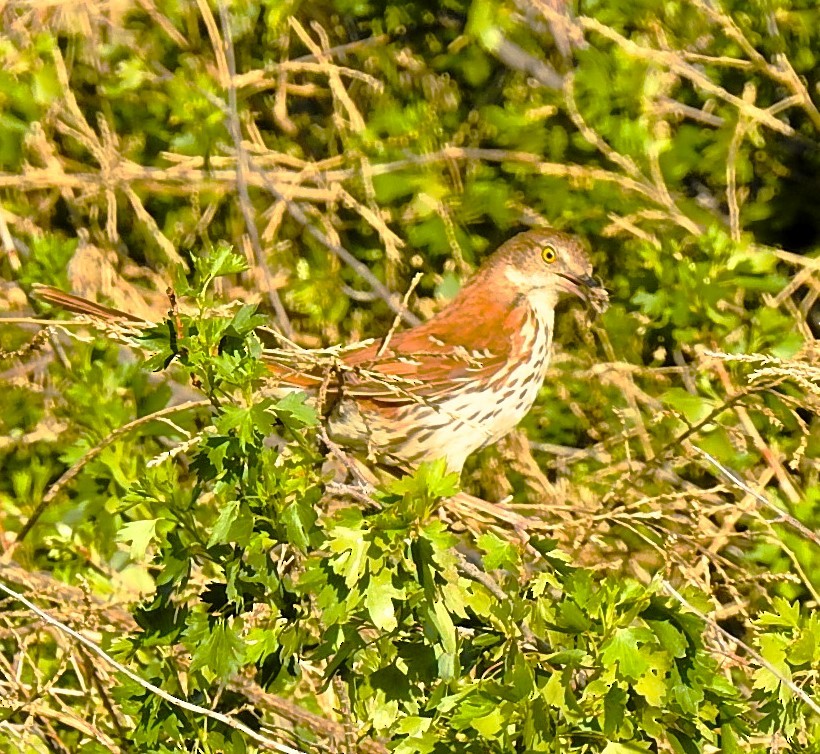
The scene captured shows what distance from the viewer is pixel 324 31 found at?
4.39m

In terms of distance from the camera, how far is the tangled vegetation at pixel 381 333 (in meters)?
1.87

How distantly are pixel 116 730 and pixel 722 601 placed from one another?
1.89 metres

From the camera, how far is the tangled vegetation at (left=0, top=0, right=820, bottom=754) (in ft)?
6.14

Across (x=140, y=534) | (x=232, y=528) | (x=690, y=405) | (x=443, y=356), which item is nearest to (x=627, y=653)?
(x=232, y=528)

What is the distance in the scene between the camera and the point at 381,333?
429 centimetres

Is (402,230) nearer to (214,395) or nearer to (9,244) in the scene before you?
(9,244)

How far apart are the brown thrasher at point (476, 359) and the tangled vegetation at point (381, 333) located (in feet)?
0.70

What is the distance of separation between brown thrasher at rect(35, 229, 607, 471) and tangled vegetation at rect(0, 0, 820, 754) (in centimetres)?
21

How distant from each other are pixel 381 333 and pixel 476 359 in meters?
0.88

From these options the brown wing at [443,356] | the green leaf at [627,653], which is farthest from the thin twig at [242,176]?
the green leaf at [627,653]

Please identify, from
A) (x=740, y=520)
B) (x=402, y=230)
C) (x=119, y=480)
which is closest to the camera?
(x=119, y=480)

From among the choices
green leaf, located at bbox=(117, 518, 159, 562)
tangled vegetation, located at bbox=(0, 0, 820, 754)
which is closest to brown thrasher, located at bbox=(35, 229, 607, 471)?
tangled vegetation, located at bbox=(0, 0, 820, 754)

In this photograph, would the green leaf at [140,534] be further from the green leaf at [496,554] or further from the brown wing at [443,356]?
the brown wing at [443,356]

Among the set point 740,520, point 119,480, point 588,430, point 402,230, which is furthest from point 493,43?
point 119,480
